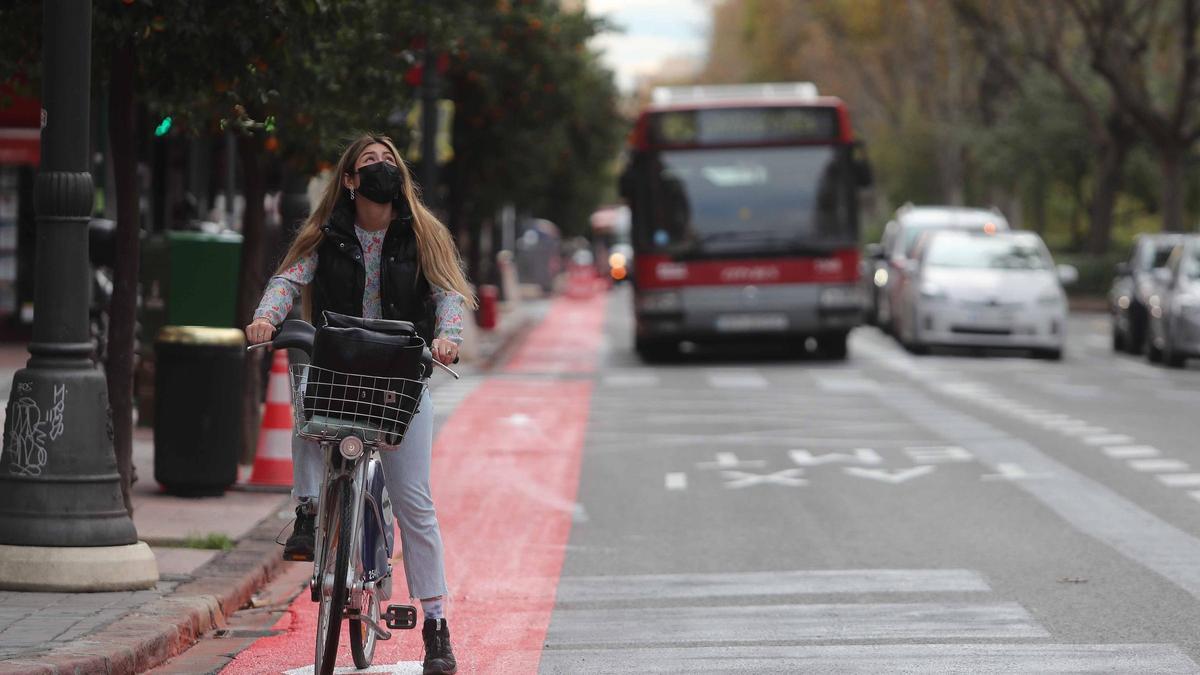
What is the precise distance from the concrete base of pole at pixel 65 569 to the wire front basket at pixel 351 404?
2084 mm

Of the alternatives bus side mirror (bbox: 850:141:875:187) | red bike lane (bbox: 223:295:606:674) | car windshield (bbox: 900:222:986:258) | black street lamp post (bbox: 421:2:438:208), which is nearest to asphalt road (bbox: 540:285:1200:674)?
red bike lane (bbox: 223:295:606:674)

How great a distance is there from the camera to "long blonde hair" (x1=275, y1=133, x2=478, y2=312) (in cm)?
638

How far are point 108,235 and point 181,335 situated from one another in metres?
5.47

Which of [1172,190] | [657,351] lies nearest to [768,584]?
[657,351]

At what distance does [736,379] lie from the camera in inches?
867

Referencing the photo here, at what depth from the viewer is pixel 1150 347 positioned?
82.6 feet

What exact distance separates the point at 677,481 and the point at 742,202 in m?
11.8

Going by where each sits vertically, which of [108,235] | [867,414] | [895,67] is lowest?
[867,414]

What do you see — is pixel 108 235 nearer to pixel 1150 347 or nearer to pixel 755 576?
pixel 755 576

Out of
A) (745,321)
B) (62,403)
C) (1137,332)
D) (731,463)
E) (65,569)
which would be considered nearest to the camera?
Result: (65,569)

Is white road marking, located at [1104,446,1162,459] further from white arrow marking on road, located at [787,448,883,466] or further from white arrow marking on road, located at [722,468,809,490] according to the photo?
white arrow marking on road, located at [722,468,809,490]

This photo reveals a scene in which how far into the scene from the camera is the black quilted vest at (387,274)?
6.41 m

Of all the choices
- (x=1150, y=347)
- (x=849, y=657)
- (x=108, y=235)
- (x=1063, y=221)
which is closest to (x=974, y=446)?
(x=108, y=235)

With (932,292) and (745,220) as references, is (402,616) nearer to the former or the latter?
(745,220)
